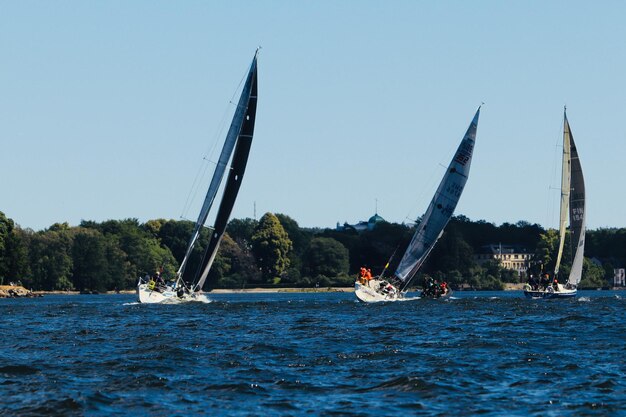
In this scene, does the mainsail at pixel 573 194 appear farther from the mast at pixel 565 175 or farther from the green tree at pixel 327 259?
the green tree at pixel 327 259

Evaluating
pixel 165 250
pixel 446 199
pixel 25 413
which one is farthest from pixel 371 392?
pixel 165 250

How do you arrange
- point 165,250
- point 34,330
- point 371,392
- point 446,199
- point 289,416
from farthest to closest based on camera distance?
point 165,250 < point 446,199 < point 34,330 < point 371,392 < point 289,416

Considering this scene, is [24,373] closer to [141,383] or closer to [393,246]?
[141,383]

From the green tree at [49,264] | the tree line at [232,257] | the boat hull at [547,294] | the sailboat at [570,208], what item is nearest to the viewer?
the boat hull at [547,294]

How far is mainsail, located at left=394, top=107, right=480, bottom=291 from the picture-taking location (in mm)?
81312

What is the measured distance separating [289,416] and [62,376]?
838 cm

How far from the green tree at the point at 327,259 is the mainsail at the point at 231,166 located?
10469cm

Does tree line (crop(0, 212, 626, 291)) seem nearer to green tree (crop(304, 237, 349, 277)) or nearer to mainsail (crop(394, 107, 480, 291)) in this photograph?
green tree (crop(304, 237, 349, 277))

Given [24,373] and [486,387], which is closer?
[486,387]

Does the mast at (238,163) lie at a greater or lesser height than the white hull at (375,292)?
greater

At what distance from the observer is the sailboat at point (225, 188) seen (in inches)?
3007

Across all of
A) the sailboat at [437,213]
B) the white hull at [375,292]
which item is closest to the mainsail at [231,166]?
the white hull at [375,292]

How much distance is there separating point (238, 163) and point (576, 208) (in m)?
25.2

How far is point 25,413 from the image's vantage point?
86.1 ft
